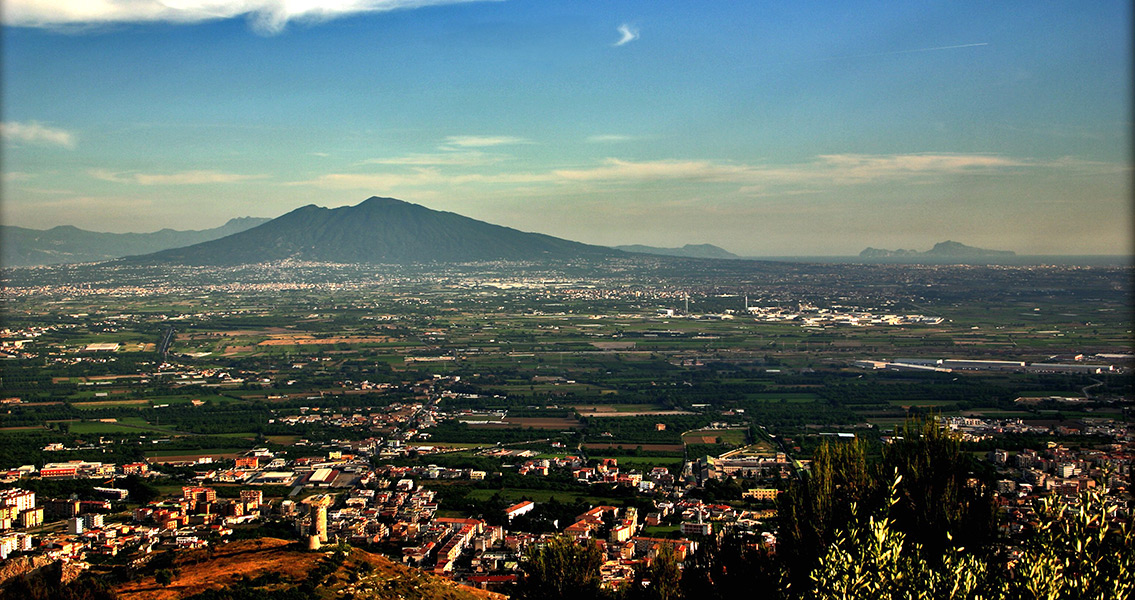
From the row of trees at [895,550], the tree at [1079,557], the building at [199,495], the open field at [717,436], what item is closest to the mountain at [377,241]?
the open field at [717,436]

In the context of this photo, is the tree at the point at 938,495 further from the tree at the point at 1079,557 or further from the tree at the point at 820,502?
the tree at the point at 1079,557

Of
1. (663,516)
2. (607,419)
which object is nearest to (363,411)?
(607,419)

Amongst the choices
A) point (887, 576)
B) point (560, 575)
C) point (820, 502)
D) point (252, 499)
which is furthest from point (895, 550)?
point (252, 499)

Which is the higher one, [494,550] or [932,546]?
[932,546]

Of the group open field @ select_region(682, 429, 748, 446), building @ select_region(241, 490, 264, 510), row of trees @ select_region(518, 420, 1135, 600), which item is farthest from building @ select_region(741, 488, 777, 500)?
building @ select_region(241, 490, 264, 510)

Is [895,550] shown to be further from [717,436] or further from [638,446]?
[717,436]

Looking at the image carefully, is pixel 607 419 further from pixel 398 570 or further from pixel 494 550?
pixel 398 570

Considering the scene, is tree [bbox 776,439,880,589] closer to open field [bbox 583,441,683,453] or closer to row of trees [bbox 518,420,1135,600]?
row of trees [bbox 518,420,1135,600]

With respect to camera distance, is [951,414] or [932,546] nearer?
[932,546]
